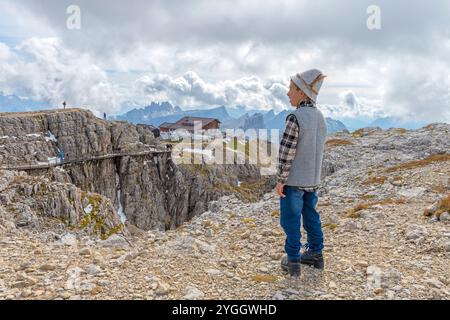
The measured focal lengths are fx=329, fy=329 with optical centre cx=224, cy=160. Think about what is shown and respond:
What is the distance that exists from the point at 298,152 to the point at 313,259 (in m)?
2.68

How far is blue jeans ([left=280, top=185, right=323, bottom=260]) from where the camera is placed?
22.5 ft

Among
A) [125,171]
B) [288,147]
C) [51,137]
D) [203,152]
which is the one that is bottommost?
[125,171]

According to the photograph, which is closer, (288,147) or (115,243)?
(288,147)

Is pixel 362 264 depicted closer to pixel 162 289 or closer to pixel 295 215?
pixel 295 215

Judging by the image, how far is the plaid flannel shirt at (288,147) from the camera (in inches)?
260

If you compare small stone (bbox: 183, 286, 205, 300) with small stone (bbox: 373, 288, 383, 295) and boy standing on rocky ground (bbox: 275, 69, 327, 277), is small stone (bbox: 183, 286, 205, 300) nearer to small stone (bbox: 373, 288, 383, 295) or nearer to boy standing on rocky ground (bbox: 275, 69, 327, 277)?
boy standing on rocky ground (bbox: 275, 69, 327, 277)

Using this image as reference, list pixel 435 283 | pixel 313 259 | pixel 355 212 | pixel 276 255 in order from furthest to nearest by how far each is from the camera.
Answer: pixel 355 212 < pixel 276 255 < pixel 313 259 < pixel 435 283

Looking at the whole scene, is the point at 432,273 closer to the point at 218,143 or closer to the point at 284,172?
the point at 284,172

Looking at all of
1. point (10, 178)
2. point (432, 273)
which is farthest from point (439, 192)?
point (10, 178)

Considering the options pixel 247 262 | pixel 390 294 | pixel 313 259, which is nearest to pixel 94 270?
pixel 247 262

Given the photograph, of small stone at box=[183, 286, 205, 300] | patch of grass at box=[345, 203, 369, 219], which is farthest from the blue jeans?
patch of grass at box=[345, 203, 369, 219]

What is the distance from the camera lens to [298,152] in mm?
6781

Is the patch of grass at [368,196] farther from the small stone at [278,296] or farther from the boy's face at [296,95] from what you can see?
the small stone at [278,296]

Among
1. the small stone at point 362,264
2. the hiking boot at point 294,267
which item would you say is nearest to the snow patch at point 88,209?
the hiking boot at point 294,267
